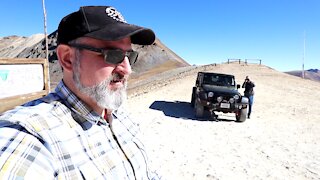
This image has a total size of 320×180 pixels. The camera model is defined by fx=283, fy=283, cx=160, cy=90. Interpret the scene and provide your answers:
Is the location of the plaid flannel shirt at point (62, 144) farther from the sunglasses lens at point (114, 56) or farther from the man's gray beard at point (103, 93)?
the sunglasses lens at point (114, 56)

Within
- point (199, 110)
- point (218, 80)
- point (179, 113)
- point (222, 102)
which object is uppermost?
point (218, 80)

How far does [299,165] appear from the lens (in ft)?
21.0

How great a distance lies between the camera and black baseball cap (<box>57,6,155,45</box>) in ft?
5.34

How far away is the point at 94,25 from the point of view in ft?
5.38

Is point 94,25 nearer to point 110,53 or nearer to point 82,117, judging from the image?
point 110,53

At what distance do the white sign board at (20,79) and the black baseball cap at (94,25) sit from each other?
310cm

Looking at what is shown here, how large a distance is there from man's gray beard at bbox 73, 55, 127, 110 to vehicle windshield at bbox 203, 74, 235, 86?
35.4 feet

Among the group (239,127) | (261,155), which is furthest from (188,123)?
(261,155)

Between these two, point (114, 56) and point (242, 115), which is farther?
point (242, 115)

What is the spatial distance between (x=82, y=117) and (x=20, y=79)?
11.2 ft

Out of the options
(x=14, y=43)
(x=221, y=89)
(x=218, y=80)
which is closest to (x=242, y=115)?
(x=221, y=89)

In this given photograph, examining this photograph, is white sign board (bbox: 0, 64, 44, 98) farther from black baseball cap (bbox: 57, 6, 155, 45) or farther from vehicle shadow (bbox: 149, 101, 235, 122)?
vehicle shadow (bbox: 149, 101, 235, 122)

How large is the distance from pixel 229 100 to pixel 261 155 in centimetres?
430

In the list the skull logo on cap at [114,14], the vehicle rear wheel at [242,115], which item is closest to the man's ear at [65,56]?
the skull logo on cap at [114,14]
